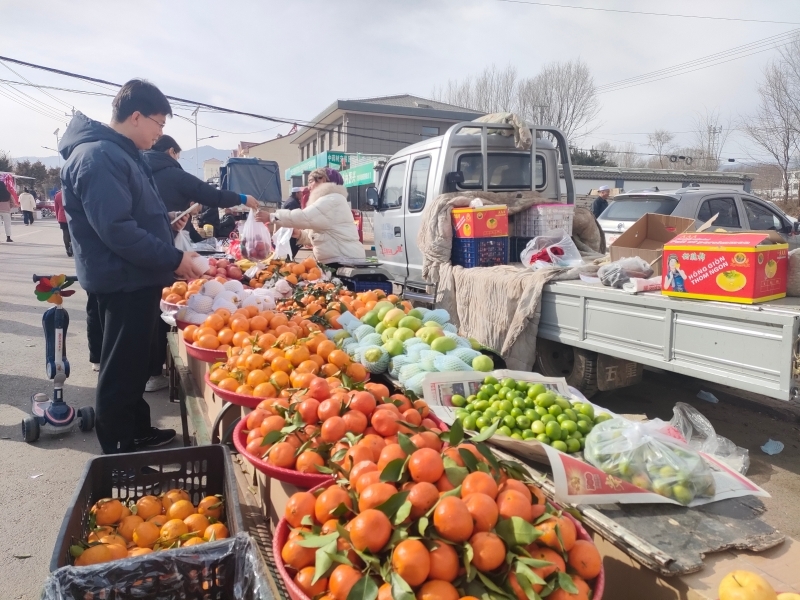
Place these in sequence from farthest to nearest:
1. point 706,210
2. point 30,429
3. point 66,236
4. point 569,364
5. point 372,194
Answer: point 66,236 → point 706,210 → point 372,194 → point 569,364 → point 30,429

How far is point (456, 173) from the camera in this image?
242 inches

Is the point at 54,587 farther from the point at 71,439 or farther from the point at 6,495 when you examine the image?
the point at 71,439

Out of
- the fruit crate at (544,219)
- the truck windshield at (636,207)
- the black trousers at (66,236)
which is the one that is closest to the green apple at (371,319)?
the fruit crate at (544,219)

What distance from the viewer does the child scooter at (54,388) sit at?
4381 millimetres

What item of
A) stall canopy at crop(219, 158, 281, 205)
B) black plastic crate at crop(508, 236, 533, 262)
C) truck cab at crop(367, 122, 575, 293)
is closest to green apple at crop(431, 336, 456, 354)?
truck cab at crop(367, 122, 575, 293)

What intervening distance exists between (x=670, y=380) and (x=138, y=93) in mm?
5798

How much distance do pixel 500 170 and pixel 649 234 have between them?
1.95 metres

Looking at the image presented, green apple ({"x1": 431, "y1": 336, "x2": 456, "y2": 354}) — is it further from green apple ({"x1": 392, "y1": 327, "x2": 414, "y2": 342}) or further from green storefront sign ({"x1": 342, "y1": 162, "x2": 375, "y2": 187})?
green storefront sign ({"x1": 342, "y1": 162, "x2": 375, "y2": 187})

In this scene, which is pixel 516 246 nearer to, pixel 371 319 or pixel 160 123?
pixel 371 319

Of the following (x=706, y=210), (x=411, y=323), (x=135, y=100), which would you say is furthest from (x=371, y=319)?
(x=706, y=210)

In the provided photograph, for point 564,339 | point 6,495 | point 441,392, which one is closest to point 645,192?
point 564,339

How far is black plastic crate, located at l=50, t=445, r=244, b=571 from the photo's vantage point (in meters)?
1.90

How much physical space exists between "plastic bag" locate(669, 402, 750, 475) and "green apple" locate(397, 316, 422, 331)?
1483mm

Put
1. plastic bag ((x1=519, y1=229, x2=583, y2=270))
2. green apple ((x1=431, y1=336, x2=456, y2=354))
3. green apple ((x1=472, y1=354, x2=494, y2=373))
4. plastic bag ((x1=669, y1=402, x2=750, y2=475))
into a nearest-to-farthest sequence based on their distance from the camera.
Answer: plastic bag ((x1=669, y1=402, x2=750, y2=475)) → green apple ((x1=472, y1=354, x2=494, y2=373)) → green apple ((x1=431, y1=336, x2=456, y2=354)) → plastic bag ((x1=519, y1=229, x2=583, y2=270))
